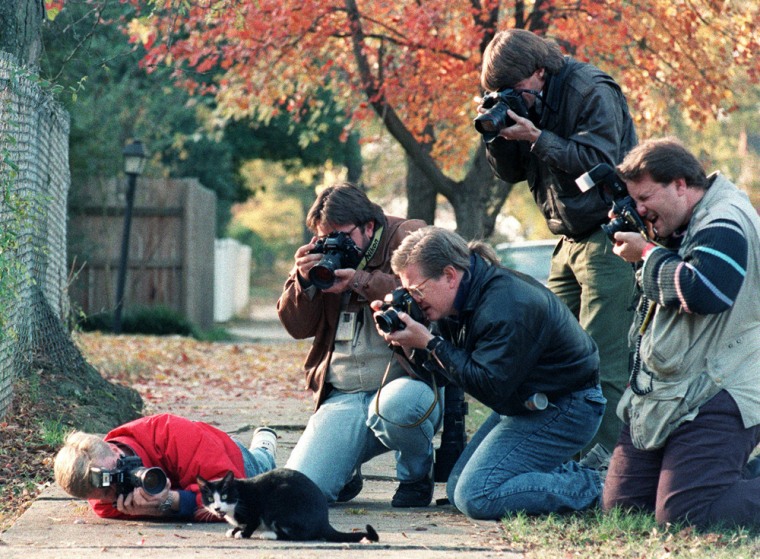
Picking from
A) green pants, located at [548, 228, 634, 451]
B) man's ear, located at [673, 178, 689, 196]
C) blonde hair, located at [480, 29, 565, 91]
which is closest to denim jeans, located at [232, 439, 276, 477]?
green pants, located at [548, 228, 634, 451]

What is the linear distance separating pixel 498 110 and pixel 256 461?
1964 millimetres

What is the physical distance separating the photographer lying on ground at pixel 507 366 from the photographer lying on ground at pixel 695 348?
0.40 m

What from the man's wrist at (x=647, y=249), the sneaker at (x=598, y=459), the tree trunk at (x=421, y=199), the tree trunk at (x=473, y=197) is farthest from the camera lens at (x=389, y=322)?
the tree trunk at (x=421, y=199)

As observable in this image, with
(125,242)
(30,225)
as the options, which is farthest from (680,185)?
(125,242)

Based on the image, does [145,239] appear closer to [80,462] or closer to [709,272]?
[80,462]

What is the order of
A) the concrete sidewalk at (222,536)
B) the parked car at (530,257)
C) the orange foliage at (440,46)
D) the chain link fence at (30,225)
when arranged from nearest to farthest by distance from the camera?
the concrete sidewalk at (222,536) → the chain link fence at (30,225) → the orange foliage at (440,46) → the parked car at (530,257)

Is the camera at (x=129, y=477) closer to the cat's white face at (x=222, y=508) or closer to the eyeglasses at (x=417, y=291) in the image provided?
the cat's white face at (x=222, y=508)

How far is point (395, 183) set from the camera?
85.5ft

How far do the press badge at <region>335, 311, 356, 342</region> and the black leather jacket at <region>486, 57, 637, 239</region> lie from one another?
1118 millimetres

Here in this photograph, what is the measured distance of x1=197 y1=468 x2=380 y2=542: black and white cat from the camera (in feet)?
13.1

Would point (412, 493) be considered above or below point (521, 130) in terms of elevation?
below

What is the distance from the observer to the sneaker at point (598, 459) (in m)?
5.08

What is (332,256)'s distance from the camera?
476 centimetres

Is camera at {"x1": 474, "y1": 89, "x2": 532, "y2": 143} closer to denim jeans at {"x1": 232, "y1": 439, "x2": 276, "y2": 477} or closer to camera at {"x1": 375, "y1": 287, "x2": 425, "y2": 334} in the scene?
camera at {"x1": 375, "y1": 287, "x2": 425, "y2": 334}
